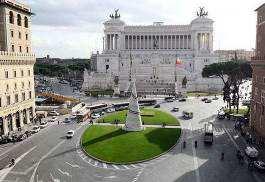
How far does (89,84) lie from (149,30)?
51292 millimetres

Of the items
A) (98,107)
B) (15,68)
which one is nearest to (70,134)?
(15,68)

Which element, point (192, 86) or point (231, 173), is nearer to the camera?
point (231, 173)

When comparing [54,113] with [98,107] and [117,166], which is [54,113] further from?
[117,166]

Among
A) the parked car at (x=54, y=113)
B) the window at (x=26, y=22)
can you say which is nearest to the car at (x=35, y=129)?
the parked car at (x=54, y=113)

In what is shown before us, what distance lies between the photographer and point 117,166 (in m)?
46.8

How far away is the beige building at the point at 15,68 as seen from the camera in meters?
65.9

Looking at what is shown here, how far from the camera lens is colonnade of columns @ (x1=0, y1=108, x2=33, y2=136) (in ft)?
213

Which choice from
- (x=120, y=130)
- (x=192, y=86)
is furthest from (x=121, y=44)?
(x=120, y=130)

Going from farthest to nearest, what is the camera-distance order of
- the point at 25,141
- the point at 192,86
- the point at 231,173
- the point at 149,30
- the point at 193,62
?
the point at 149,30
the point at 193,62
the point at 192,86
the point at 25,141
the point at 231,173

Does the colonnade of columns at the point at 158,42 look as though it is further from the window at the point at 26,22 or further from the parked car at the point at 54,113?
the window at the point at 26,22

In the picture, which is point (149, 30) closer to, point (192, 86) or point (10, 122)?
point (192, 86)

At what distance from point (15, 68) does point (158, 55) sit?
4027 inches

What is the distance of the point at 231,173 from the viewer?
44.3m

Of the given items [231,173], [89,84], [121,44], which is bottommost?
[231,173]
